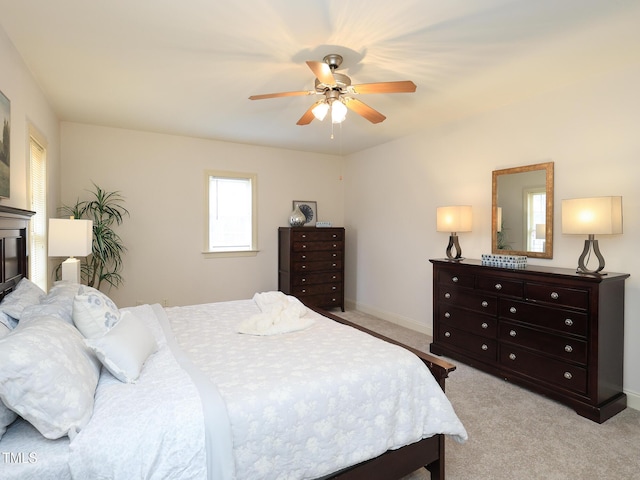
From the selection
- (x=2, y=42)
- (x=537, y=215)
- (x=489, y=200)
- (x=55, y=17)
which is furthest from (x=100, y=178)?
(x=537, y=215)

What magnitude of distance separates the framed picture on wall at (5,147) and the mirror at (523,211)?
3.96 meters

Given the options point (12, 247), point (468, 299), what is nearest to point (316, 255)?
point (468, 299)

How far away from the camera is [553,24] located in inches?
84.2

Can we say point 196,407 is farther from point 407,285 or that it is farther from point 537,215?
point 407,285

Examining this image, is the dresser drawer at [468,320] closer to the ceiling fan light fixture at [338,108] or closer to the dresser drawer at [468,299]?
the dresser drawer at [468,299]

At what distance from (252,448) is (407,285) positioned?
367cm

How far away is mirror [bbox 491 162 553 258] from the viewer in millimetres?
3217

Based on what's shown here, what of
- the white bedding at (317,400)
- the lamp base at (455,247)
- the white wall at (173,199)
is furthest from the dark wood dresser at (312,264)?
the white bedding at (317,400)

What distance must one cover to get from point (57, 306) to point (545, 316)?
3.29 m

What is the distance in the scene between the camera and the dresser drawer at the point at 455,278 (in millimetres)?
3422

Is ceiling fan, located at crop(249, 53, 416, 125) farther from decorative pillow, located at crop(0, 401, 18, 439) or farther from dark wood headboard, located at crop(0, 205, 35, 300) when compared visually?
decorative pillow, located at crop(0, 401, 18, 439)

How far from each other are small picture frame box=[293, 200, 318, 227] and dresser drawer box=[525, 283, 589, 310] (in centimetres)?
344

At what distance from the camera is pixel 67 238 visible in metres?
2.96

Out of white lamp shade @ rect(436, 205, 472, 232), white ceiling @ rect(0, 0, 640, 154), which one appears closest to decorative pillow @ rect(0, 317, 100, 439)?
white ceiling @ rect(0, 0, 640, 154)
